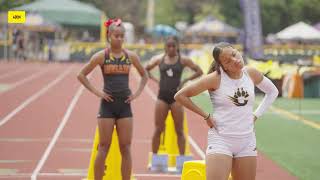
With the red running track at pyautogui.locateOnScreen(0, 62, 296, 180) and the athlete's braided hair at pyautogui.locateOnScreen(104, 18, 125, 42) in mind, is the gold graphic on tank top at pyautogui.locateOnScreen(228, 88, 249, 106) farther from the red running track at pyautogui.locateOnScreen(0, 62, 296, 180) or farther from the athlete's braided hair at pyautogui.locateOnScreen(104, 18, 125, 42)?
the red running track at pyautogui.locateOnScreen(0, 62, 296, 180)

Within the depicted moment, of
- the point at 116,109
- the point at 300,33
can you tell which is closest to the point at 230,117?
the point at 116,109

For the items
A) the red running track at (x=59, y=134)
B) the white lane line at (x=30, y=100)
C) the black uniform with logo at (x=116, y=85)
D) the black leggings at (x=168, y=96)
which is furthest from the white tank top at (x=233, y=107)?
the white lane line at (x=30, y=100)

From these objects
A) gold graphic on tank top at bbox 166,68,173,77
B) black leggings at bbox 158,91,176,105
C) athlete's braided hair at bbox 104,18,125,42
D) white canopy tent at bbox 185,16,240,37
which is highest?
athlete's braided hair at bbox 104,18,125,42

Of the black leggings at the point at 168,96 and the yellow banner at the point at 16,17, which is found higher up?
the yellow banner at the point at 16,17

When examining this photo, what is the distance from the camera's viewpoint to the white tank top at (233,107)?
25.3 ft

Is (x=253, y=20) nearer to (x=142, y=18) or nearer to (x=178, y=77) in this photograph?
(x=178, y=77)

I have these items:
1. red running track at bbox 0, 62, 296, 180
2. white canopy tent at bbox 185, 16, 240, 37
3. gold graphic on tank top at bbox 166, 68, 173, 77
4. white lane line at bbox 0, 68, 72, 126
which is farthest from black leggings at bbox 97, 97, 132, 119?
white canopy tent at bbox 185, 16, 240, 37

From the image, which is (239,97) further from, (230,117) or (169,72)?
(169,72)

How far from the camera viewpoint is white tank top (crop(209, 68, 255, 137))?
7.72 metres

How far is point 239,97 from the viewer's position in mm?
7723

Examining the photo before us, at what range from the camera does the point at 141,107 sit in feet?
82.2

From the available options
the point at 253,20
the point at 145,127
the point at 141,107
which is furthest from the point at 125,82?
the point at 253,20

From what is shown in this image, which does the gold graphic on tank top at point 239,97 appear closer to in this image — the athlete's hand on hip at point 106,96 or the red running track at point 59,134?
the athlete's hand on hip at point 106,96

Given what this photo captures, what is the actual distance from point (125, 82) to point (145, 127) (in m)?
9.53
